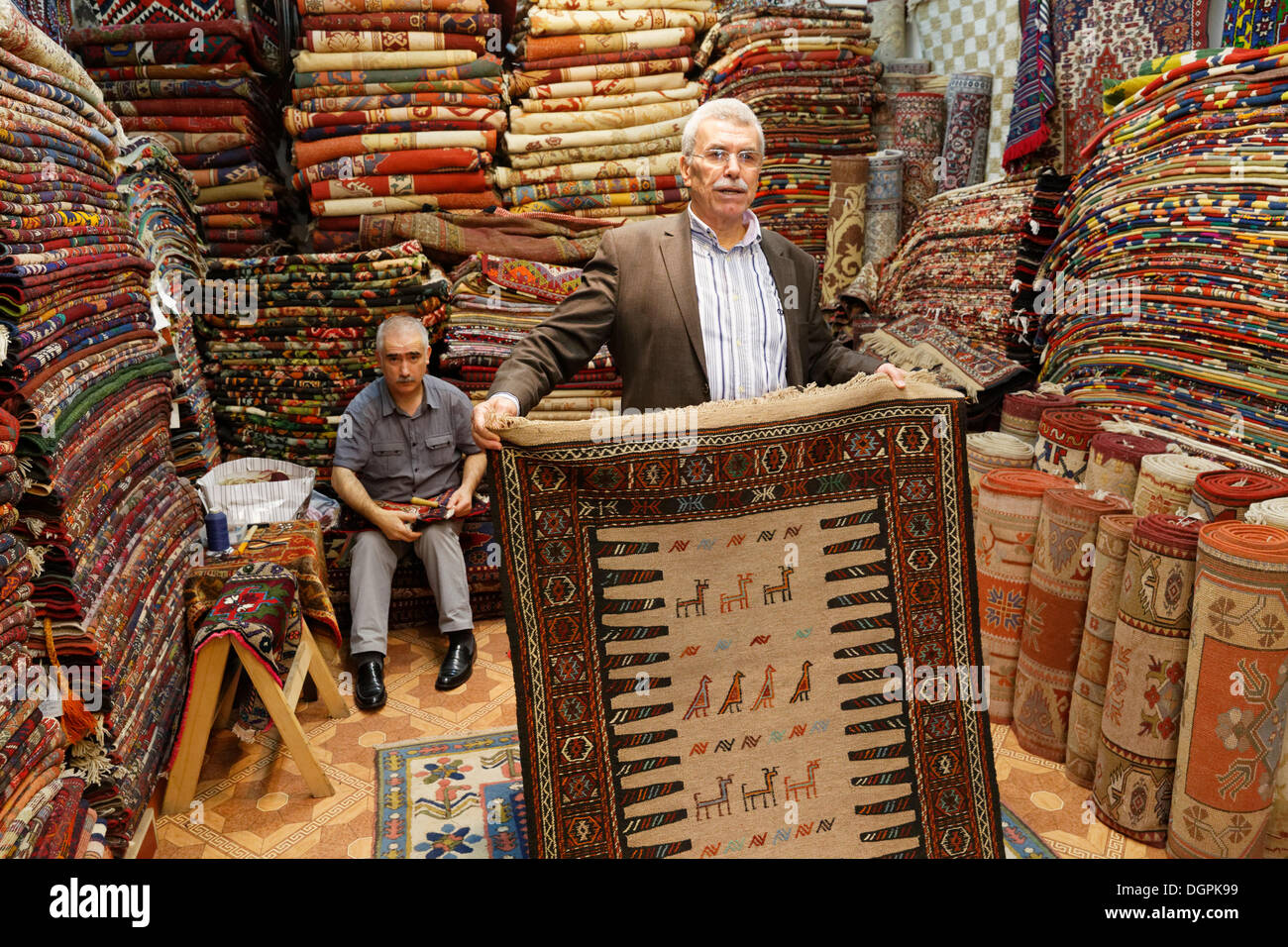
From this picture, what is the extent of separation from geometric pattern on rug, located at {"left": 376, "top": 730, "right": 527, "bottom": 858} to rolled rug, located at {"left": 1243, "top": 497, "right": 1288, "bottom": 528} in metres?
2.15

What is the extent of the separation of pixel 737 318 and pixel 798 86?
106 inches

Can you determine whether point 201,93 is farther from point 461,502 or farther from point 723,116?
point 723,116

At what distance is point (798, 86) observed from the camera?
4.59 metres

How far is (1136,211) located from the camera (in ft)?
10.6

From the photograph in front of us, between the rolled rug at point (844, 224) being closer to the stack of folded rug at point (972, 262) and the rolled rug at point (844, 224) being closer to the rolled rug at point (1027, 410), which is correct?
the stack of folded rug at point (972, 262)

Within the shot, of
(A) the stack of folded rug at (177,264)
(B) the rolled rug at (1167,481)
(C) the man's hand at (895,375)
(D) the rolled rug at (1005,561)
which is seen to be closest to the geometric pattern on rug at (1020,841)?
(D) the rolled rug at (1005,561)

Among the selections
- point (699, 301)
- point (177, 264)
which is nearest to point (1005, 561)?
point (699, 301)

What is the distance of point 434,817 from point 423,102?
10.4 ft

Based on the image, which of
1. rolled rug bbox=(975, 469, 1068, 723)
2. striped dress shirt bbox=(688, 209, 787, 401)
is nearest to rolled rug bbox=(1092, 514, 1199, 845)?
rolled rug bbox=(975, 469, 1068, 723)

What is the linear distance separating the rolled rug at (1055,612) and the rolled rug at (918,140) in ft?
7.78

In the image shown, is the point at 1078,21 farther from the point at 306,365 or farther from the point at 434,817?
the point at 434,817

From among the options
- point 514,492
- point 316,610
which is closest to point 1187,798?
point 514,492

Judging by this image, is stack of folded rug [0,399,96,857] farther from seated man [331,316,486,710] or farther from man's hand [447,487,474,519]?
man's hand [447,487,474,519]

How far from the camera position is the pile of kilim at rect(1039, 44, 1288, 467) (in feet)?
9.24
